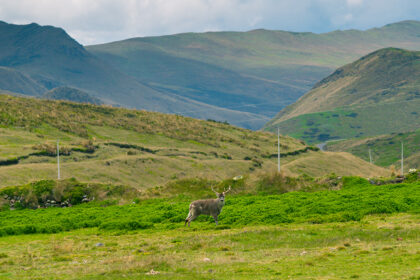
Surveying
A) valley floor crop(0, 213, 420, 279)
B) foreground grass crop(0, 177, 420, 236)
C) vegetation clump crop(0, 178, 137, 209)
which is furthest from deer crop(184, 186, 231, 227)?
vegetation clump crop(0, 178, 137, 209)

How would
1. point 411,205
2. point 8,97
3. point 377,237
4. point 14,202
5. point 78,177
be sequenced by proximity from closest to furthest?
point 377,237 → point 411,205 → point 14,202 → point 78,177 → point 8,97

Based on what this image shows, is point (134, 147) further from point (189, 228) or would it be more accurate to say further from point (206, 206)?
point (206, 206)

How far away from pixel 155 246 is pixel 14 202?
26109 mm

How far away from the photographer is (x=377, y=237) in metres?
23.6

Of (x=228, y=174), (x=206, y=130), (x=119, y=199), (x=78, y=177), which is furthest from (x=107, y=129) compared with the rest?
(x=119, y=199)

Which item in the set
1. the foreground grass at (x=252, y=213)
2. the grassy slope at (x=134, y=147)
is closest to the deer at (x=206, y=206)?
the foreground grass at (x=252, y=213)

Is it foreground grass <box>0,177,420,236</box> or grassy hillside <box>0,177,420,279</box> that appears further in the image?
foreground grass <box>0,177,420,236</box>

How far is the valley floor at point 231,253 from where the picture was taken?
17.8m

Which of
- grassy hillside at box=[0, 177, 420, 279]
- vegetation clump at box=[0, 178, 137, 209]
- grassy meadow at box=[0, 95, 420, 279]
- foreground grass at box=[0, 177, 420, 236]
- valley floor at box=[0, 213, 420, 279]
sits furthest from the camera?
vegetation clump at box=[0, 178, 137, 209]

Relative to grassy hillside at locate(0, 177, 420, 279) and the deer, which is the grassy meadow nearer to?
grassy hillside at locate(0, 177, 420, 279)

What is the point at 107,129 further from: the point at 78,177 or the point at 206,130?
the point at 78,177

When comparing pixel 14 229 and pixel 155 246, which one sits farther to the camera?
pixel 14 229

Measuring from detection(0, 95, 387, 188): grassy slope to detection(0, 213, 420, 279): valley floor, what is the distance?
31.9m

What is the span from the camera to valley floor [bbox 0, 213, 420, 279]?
1780 centimetres
